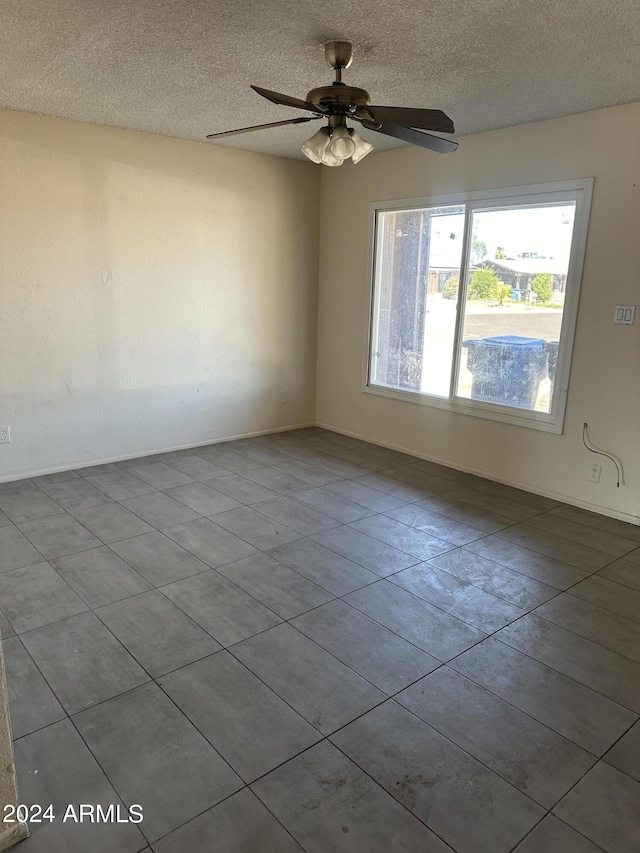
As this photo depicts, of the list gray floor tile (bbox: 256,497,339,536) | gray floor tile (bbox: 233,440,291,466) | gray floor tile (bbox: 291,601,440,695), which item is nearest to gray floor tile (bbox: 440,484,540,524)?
gray floor tile (bbox: 256,497,339,536)

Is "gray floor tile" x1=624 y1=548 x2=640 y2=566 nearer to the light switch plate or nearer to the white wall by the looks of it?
the light switch plate

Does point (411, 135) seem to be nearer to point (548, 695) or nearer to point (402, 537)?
point (402, 537)

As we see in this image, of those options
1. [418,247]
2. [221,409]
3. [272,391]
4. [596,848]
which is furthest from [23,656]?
[418,247]

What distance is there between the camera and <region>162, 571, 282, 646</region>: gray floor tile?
94.3 inches

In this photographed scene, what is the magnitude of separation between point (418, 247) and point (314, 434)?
1.97 metres

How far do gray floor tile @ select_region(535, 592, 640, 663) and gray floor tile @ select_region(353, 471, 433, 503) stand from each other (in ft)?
4.53

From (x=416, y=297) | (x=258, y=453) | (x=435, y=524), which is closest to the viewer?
(x=435, y=524)

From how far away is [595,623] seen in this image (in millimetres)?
2508

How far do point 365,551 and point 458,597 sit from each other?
2.00ft

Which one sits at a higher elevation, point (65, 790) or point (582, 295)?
point (582, 295)

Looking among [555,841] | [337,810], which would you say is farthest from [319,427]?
[555,841]

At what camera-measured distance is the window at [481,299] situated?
149 inches

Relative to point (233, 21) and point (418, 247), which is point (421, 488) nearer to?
point (418, 247)

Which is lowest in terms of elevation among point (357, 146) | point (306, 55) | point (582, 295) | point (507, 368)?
point (507, 368)
